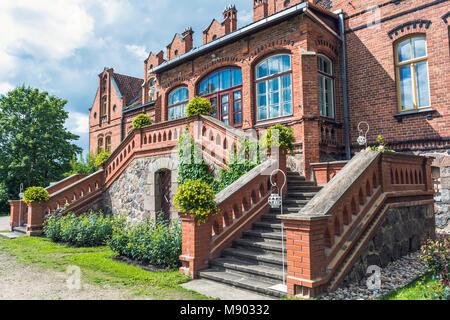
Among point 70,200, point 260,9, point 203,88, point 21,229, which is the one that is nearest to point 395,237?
point 203,88

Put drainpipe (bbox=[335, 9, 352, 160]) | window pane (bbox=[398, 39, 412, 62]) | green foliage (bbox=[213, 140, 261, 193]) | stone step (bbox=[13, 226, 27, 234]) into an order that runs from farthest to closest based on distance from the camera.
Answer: stone step (bbox=[13, 226, 27, 234]) → drainpipe (bbox=[335, 9, 352, 160]) → window pane (bbox=[398, 39, 412, 62]) → green foliage (bbox=[213, 140, 261, 193])

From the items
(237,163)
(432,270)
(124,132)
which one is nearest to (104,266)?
(237,163)

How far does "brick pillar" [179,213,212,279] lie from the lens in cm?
577

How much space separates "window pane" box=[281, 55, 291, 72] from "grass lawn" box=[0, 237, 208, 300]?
7.62m

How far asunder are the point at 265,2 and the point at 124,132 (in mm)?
13223

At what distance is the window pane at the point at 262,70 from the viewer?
11.5 metres

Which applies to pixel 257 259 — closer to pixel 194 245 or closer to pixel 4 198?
pixel 194 245

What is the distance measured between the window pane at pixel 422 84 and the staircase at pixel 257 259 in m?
5.27

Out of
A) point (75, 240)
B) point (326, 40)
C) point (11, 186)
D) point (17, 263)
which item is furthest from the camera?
point (11, 186)

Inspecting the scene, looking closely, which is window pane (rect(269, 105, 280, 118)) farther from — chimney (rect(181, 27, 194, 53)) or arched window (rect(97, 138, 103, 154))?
arched window (rect(97, 138, 103, 154))

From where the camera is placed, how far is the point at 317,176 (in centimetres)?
796

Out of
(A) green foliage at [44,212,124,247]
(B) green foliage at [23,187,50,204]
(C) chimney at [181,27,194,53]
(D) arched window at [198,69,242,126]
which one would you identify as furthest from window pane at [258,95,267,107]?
(C) chimney at [181,27,194,53]
